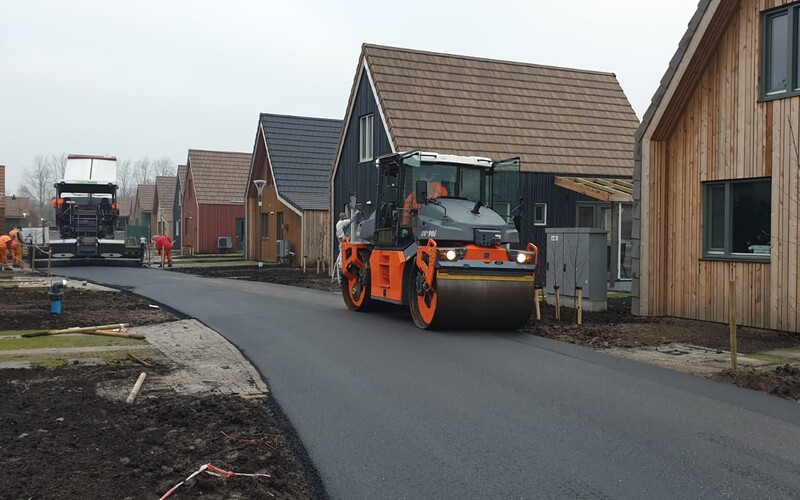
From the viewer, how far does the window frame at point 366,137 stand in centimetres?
2627

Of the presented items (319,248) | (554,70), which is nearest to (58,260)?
(319,248)

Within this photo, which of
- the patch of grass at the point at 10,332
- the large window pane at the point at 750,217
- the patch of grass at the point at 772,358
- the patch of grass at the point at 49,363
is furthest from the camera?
the large window pane at the point at 750,217

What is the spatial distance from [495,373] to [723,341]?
4499 mm

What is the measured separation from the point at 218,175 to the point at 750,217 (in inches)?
1724

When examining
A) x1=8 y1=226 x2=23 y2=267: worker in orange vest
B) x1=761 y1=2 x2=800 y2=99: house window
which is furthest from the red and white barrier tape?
x1=8 y1=226 x2=23 y2=267: worker in orange vest

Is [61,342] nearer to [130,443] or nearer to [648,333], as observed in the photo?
[130,443]

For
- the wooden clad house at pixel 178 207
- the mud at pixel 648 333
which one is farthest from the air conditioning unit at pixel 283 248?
the wooden clad house at pixel 178 207

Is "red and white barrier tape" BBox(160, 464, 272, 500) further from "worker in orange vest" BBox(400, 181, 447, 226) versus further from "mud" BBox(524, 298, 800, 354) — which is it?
"worker in orange vest" BBox(400, 181, 447, 226)

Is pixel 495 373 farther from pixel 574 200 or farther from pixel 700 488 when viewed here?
pixel 574 200

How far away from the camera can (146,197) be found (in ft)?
261

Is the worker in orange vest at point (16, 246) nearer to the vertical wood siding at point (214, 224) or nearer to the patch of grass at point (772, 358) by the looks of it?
the vertical wood siding at point (214, 224)

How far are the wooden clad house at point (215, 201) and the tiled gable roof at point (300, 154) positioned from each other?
12435 millimetres

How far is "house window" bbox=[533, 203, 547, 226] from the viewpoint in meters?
24.7

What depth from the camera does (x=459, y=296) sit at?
12.4 metres
